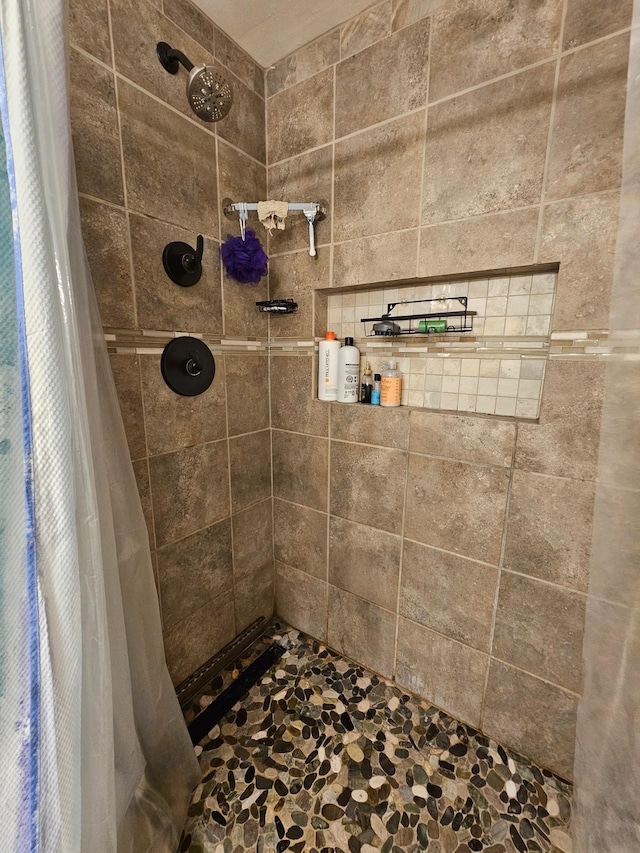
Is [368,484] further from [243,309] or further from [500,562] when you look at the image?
[243,309]

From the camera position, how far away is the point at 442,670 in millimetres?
1099

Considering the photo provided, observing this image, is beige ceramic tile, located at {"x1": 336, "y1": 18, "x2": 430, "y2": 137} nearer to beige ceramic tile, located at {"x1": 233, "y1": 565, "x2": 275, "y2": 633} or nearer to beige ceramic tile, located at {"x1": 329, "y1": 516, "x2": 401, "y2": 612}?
beige ceramic tile, located at {"x1": 329, "y1": 516, "x2": 401, "y2": 612}

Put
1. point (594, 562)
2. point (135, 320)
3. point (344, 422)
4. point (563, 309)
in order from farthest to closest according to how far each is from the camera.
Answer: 1. point (344, 422)
2. point (135, 320)
3. point (563, 309)
4. point (594, 562)

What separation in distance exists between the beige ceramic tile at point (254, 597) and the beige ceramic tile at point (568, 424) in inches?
42.5

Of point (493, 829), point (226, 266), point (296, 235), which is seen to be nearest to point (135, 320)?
point (226, 266)

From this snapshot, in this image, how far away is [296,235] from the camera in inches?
45.9

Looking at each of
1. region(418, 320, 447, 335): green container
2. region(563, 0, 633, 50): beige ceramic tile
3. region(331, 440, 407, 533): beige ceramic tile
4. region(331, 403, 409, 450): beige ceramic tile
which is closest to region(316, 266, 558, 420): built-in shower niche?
region(418, 320, 447, 335): green container

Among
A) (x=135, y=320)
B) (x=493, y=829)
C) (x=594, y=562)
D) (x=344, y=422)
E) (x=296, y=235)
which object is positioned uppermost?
(x=296, y=235)

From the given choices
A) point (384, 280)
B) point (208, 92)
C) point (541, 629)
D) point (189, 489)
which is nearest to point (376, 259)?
point (384, 280)

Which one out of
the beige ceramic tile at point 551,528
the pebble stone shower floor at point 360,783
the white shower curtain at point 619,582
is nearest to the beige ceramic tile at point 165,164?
the white shower curtain at point 619,582

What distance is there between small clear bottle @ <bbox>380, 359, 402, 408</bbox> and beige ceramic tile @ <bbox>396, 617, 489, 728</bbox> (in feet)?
2.42

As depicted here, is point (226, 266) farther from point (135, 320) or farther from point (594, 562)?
point (594, 562)

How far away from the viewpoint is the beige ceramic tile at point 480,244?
822 mm

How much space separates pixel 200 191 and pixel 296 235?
0.32m
